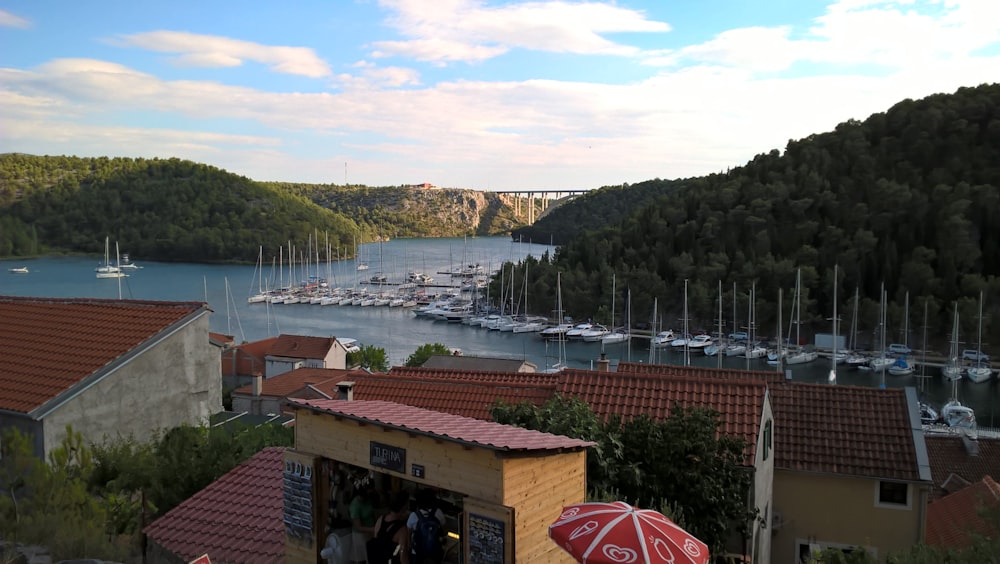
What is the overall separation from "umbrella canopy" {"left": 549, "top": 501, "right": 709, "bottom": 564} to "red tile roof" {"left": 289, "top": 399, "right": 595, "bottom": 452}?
0.55 metres

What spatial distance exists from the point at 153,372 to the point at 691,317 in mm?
54798

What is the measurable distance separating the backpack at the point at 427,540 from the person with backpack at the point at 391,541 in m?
0.14

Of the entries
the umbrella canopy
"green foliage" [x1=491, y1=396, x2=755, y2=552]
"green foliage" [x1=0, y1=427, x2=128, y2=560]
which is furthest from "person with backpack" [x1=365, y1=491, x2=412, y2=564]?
"green foliage" [x1=491, y1=396, x2=755, y2=552]

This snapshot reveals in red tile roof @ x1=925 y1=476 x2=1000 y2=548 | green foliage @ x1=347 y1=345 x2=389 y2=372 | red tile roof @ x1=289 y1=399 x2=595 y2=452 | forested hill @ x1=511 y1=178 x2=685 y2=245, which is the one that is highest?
forested hill @ x1=511 y1=178 x2=685 y2=245

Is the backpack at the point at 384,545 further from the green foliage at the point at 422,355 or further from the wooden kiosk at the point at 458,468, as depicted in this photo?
the green foliage at the point at 422,355

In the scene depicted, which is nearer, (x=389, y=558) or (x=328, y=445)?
(x=389, y=558)

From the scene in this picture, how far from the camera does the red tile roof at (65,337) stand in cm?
928

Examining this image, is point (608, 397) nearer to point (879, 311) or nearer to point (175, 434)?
point (175, 434)

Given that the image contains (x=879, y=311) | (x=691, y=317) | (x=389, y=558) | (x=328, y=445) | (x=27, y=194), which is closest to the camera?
(x=389, y=558)

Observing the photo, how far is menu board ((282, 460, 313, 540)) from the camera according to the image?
5.67 metres

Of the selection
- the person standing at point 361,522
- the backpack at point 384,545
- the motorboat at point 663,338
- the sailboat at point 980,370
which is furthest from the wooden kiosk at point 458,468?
the motorboat at point 663,338

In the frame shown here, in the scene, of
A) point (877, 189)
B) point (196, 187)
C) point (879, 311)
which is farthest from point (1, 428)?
point (196, 187)

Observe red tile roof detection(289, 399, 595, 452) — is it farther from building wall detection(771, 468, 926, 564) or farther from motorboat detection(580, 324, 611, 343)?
motorboat detection(580, 324, 611, 343)

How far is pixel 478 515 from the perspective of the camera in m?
4.71
